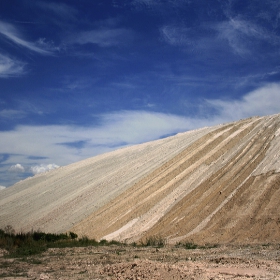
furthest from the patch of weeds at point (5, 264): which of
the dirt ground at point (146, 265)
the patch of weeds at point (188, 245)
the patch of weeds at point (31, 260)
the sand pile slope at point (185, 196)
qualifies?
the sand pile slope at point (185, 196)

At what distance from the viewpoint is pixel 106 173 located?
120 feet

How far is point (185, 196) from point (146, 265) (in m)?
14.0

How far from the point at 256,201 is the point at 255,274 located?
10812mm

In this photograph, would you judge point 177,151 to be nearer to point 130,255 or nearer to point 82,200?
point 82,200

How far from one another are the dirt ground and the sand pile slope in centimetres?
408

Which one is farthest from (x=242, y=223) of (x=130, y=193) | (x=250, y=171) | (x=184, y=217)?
(x=130, y=193)

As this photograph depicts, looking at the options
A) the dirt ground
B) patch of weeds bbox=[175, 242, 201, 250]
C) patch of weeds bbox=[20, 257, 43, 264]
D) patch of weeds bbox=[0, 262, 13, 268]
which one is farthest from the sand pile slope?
patch of weeds bbox=[0, 262, 13, 268]

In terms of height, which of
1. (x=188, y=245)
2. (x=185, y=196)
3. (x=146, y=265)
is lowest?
(x=188, y=245)

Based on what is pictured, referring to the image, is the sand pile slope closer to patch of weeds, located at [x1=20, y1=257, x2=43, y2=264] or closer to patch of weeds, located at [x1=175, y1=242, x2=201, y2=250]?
patch of weeds, located at [x1=175, y1=242, x2=201, y2=250]

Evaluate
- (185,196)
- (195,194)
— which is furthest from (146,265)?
(185,196)

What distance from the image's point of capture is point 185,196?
2216 centimetres

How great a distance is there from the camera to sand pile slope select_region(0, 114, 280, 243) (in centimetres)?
1734

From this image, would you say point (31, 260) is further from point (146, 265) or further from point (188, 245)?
point (188, 245)

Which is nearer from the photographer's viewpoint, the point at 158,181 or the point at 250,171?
the point at 250,171
